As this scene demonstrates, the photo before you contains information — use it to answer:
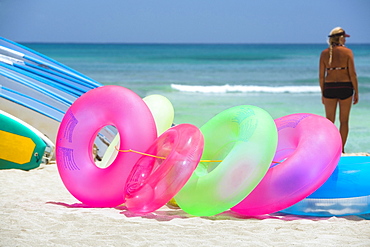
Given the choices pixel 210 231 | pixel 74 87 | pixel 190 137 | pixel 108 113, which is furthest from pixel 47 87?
pixel 210 231

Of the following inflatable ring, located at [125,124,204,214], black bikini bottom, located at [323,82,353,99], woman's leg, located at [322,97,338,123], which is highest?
black bikini bottom, located at [323,82,353,99]

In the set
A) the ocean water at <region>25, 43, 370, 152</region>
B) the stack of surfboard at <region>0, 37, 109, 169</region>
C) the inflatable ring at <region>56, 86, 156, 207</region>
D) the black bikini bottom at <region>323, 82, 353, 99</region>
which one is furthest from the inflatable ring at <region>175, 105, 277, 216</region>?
the ocean water at <region>25, 43, 370, 152</region>

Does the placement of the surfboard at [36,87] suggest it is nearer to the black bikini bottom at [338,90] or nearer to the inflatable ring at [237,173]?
the inflatable ring at [237,173]

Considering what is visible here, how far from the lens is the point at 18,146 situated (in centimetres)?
495

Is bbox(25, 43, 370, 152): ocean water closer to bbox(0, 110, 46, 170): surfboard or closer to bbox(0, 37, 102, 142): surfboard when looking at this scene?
bbox(0, 37, 102, 142): surfboard

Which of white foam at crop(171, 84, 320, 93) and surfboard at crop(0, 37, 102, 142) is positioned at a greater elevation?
white foam at crop(171, 84, 320, 93)

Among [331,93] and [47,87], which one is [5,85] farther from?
[331,93]

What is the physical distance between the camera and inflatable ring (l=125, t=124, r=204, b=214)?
11.1ft

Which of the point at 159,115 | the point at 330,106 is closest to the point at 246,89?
the point at 330,106

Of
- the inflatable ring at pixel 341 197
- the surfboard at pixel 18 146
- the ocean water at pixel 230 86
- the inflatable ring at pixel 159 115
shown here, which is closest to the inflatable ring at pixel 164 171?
the inflatable ring at pixel 159 115

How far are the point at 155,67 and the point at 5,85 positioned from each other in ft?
65.2

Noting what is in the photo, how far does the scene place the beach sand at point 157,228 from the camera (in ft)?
9.53

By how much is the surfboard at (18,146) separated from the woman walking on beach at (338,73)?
9.86 ft

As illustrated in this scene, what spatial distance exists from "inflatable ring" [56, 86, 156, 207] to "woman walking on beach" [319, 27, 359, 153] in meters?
2.80
